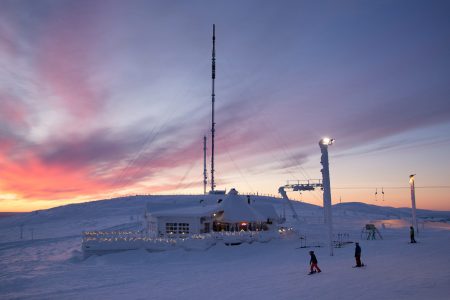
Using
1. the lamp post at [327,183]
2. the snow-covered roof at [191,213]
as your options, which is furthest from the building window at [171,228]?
the lamp post at [327,183]

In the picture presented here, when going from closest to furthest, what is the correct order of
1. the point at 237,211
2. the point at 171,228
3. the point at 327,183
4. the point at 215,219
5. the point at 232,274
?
the point at 232,274 → the point at 327,183 → the point at 171,228 → the point at 215,219 → the point at 237,211

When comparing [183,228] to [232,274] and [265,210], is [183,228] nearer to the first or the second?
[265,210]

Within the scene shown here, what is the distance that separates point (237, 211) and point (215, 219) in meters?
2.89

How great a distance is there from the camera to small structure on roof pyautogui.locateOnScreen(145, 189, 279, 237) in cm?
4012

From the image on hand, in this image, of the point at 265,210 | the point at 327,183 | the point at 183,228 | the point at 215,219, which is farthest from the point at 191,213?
the point at 327,183

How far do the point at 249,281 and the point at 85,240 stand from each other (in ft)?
70.5

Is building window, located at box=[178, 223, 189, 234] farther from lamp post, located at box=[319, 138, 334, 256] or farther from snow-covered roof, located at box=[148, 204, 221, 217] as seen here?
lamp post, located at box=[319, 138, 334, 256]

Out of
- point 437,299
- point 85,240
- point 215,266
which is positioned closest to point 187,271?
point 215,266

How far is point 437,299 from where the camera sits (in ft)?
44.7

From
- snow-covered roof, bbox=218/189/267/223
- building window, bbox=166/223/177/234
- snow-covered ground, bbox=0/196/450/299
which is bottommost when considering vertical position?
snow-covered ground, bbox=0/196/450/299

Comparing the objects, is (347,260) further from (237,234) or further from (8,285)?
(8,285)

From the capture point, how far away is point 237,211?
4322cm

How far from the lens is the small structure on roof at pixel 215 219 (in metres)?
40.1

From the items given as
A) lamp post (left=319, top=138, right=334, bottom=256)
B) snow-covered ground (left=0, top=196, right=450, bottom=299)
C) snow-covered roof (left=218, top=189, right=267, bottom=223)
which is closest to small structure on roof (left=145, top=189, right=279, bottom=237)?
snow-covered roof (left=218, top=189, right=267, bottom=223)
